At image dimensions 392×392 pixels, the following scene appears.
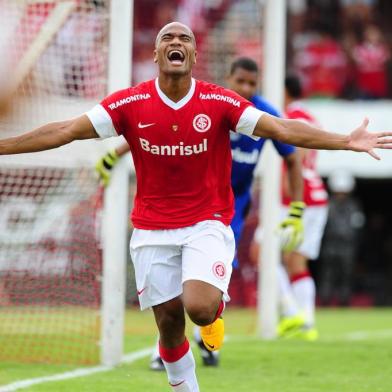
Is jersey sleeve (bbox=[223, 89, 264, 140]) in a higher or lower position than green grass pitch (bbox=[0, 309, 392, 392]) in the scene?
higher

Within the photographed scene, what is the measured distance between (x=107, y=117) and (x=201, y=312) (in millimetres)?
1282

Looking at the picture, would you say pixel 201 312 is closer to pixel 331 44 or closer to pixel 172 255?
pixel 172 255

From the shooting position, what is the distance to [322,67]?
22.1 m

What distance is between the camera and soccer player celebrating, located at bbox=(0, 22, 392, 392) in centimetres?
652

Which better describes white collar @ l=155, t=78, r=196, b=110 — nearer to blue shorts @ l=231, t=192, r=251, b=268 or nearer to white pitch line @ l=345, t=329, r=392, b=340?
blue shorts @ l=231, t=192, r=251, b=268

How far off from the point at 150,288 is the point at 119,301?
246 centimetres

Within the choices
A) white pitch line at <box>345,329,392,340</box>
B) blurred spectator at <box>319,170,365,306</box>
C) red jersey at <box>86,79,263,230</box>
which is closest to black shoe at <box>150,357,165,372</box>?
red jersey at <box>86,79,263,230</box>

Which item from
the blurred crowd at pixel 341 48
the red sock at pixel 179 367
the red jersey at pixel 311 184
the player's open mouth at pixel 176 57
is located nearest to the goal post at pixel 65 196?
the red sock at pixel 179 367

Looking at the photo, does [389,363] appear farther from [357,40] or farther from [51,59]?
[357,40]

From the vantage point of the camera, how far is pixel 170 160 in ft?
21.7

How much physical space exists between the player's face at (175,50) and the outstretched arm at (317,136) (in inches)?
22.1

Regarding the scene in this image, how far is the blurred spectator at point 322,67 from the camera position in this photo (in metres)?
21.6

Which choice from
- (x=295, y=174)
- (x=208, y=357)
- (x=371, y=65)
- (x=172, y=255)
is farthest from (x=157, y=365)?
(x=371, y=65)

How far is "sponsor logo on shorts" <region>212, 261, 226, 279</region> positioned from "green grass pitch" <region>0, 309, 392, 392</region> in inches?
→ 56.8
